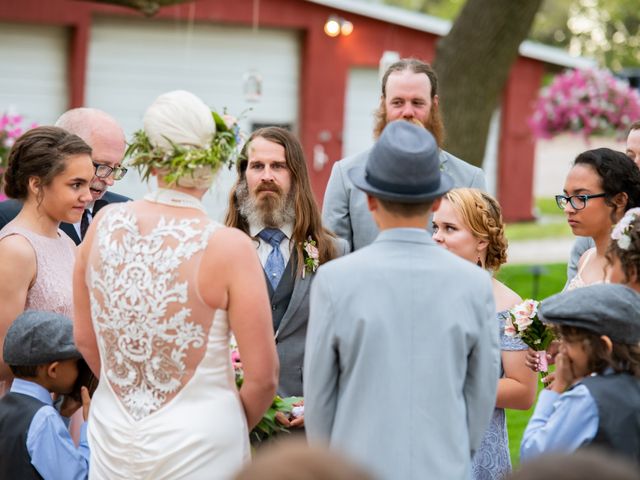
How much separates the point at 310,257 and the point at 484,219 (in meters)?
0.88

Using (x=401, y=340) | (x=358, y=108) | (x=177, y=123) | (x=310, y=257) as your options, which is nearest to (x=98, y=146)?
(x=310, y=257)

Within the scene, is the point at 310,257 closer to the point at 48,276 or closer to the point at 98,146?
the point at 48,276

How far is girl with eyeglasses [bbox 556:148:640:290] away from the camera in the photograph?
5.09 metres

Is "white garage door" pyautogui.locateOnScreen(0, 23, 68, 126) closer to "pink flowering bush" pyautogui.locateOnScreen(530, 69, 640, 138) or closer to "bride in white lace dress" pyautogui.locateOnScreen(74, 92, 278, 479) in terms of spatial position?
"pink flowering bush" pyautogui.locateOnScreen(530, 69, 640, 138)

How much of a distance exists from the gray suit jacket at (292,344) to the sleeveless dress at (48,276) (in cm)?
100

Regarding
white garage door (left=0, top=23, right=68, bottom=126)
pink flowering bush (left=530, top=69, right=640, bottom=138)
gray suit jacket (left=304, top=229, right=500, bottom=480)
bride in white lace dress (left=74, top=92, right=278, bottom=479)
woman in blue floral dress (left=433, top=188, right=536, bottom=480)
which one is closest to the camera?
gray suit jacket (left=304, top=229, right=500, bottom=480)

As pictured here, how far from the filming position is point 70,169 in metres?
5.02

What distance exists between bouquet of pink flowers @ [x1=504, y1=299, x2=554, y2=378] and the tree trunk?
7612 millimetres

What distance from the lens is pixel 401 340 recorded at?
3.58 meters

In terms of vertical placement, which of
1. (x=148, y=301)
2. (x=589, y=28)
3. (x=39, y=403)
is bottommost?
(x=39, y=403)

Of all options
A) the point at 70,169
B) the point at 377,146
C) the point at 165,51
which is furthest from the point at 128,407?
the point at 165,51

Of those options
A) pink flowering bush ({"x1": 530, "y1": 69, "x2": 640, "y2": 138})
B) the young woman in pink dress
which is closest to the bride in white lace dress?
the young woman in pink dress

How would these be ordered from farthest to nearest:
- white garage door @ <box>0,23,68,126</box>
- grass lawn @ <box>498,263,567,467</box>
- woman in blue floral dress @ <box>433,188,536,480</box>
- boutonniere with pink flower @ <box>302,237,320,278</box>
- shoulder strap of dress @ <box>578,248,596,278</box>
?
white garage door @ <box>0,23,68,126</box> < grass lawn @ <box>498,263,567,467</box> < boutonniere with pink flower @ <box>302,237,320,278</box> < shoulder strap of dress @ <box>578,248,596,278</box> < woman in blue floral dress @ <box>433,188,536,480</box>

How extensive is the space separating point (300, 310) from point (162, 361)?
1.58 m
